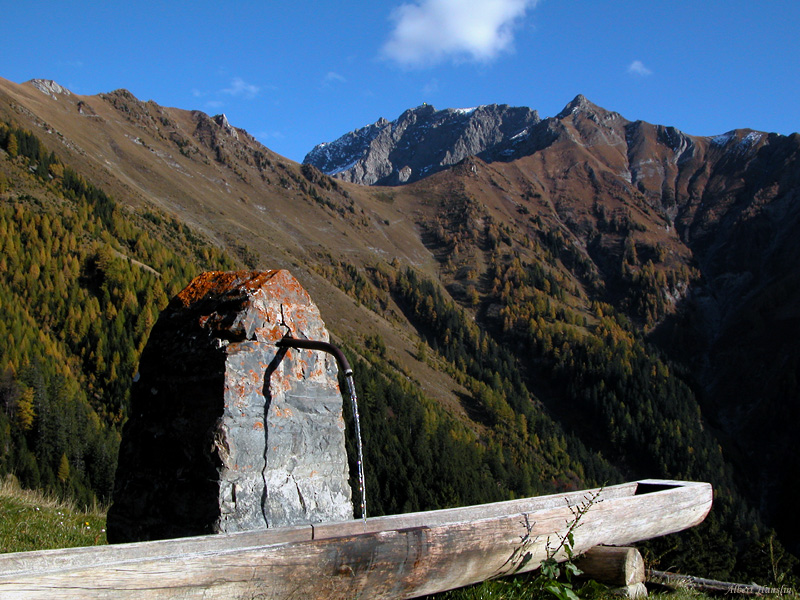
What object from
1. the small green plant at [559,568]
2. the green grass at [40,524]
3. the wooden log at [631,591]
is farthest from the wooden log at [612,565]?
the green grass at [40,524]

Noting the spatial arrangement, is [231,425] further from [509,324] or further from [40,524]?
[509,324]

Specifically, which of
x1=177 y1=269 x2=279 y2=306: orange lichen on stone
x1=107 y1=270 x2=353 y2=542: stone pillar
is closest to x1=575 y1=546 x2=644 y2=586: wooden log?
x1=107 y1=270 x2=353 y2=542: stone pillar

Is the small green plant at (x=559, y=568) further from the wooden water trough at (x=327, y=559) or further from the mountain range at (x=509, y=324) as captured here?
the mountain range at (x=509, y=324)

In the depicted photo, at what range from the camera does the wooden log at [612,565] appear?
498cm

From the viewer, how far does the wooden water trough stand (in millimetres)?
2889

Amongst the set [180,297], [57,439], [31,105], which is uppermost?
[31,105]

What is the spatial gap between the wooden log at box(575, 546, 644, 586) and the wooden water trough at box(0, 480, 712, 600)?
11 centimetres

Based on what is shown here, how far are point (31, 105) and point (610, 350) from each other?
527 feet

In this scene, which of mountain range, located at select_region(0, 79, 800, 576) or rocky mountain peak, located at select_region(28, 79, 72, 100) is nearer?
mountain range, located at select_region(0, 79, 800, 576)

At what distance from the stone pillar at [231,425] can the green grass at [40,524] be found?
201 cm

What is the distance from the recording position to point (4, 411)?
59844mm

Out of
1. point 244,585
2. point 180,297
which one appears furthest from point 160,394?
point 244,585

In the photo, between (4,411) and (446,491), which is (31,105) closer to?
(4,411)

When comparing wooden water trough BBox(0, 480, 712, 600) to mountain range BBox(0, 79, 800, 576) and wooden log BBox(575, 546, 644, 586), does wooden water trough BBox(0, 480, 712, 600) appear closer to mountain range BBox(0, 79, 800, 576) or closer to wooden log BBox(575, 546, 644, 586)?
wooden log BBox(575, 546, 644, 586)
